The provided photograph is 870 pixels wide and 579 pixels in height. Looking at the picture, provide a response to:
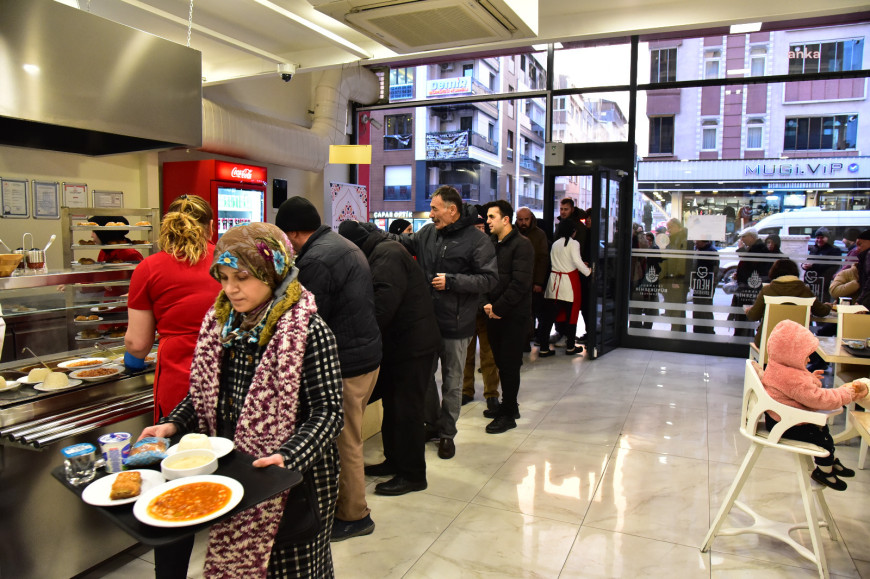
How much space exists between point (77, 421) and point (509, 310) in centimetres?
285

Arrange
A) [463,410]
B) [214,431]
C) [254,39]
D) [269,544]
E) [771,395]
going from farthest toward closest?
[254,39], [463,410], [771,395], [214,431], [269,544]

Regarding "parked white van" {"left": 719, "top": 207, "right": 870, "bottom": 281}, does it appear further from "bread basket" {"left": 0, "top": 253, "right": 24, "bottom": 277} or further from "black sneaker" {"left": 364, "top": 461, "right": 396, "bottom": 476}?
"bread basket" {"left": 0, "top": 253, "right": 24, "bottom": 277}

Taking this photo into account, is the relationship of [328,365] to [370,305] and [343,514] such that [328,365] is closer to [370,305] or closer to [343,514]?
[370,305]

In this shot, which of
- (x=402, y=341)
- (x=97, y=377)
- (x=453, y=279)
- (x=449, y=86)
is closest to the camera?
(x=97, y=377)

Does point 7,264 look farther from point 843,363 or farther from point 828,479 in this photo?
point 843,363

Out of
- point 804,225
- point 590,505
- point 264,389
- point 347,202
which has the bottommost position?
point 590,505

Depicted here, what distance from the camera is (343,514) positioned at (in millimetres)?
2973

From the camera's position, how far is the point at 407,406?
332 centimetres

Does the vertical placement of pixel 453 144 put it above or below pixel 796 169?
above

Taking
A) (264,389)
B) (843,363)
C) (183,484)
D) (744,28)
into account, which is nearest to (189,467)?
(183,484)

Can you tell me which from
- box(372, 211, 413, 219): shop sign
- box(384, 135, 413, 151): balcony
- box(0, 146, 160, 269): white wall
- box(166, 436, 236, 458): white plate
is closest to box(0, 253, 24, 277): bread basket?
box(166, 436, 236, 458): white plate

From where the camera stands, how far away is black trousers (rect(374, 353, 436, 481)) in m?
3.29

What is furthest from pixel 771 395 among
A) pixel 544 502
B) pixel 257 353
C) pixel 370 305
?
pixel 257 353

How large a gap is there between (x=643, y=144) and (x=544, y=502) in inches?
225
